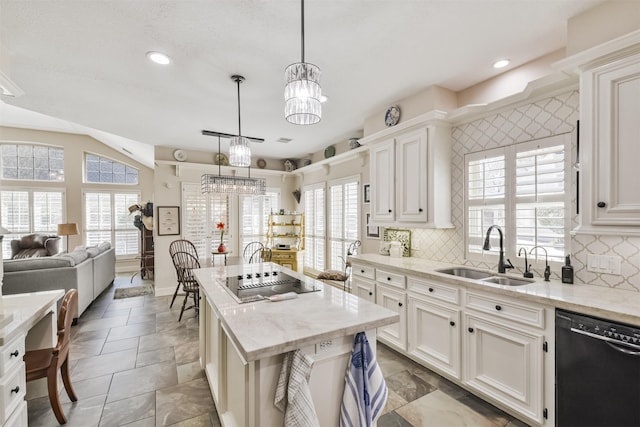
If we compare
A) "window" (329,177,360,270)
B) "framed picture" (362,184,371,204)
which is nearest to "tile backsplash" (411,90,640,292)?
"framed picture" (362,184,371,204)

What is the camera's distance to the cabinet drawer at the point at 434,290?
7.96ft

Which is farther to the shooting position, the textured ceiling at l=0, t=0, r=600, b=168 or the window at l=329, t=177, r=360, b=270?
the window at l=329, t=177, r=360, b=270

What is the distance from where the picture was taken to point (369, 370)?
1.48 m

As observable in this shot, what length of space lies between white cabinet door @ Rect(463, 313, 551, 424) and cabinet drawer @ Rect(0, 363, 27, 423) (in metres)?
2.91

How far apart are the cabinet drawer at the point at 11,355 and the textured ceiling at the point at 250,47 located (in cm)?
202

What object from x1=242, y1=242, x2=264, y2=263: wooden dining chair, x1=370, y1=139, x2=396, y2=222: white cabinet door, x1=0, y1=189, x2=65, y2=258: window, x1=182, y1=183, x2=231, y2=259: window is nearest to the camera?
x1=370, y1=139, x2=396, y2=222: white cabinet door

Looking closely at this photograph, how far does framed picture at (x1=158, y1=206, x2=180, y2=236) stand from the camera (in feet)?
17.6

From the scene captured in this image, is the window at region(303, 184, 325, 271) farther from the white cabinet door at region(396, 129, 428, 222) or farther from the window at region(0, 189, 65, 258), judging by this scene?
the window at region(0, 189, 65, 258)

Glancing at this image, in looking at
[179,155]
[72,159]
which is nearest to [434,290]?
[179,155]

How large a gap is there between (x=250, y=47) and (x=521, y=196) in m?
2.58

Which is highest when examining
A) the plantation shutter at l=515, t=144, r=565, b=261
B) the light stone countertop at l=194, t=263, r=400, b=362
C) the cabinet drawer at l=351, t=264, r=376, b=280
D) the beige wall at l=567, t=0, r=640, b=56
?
the beige wall at l=567, t=0, r=640, b=56

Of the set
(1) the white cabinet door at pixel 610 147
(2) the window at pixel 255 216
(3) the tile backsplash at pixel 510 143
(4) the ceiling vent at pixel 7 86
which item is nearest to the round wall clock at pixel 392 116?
(3) the tile backsplash at pixel 510 143

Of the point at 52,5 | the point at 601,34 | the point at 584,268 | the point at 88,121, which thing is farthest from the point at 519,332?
the point at 88,121

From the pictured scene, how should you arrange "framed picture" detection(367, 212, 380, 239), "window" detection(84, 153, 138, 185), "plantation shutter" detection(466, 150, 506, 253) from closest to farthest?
"plantation shutter" detection(466, 150, 506, 253) < "framed picture" detection(367, 212, 380, 239) < "window" detection(84, 153, 138, 185)
